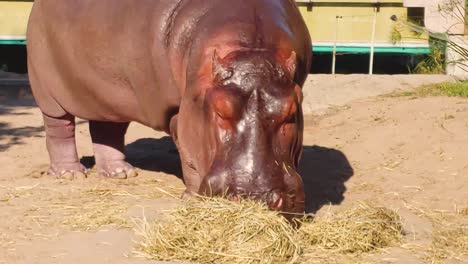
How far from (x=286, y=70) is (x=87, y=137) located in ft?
13.0

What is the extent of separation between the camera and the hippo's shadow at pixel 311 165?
6.53 m

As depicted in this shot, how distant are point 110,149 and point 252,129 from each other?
2.63 metres

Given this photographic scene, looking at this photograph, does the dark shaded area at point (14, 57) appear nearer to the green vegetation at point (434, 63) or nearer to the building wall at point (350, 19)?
the building wall at point (350, 19)

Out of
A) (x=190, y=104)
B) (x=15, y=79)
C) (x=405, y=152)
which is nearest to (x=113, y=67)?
(x=190, y=104)

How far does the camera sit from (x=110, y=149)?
24.6 ft

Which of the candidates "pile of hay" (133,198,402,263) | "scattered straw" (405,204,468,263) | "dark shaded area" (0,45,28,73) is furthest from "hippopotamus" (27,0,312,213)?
"dark shaded area" (0,45,28,73)

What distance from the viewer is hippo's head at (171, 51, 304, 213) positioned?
16.4 ft

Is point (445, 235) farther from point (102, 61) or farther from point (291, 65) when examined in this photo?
point (102, 61)

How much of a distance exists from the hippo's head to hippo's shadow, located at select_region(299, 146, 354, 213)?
2.69ft

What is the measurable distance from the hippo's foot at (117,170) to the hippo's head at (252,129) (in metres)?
2.07

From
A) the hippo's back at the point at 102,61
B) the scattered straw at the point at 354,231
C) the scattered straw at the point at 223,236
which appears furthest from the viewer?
the hippo's back at the point at 102,61

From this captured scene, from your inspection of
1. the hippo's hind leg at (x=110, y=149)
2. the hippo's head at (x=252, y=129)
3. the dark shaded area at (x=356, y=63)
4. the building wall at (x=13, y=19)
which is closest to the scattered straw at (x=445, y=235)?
the hippo's head at (x=252, y=129)

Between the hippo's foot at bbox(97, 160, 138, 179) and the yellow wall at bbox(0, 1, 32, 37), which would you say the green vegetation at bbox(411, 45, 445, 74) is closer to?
the yellow wall at bbox(0, 1, 32, 37)

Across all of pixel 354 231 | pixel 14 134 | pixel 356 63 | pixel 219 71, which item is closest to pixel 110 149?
pixel 14 134
